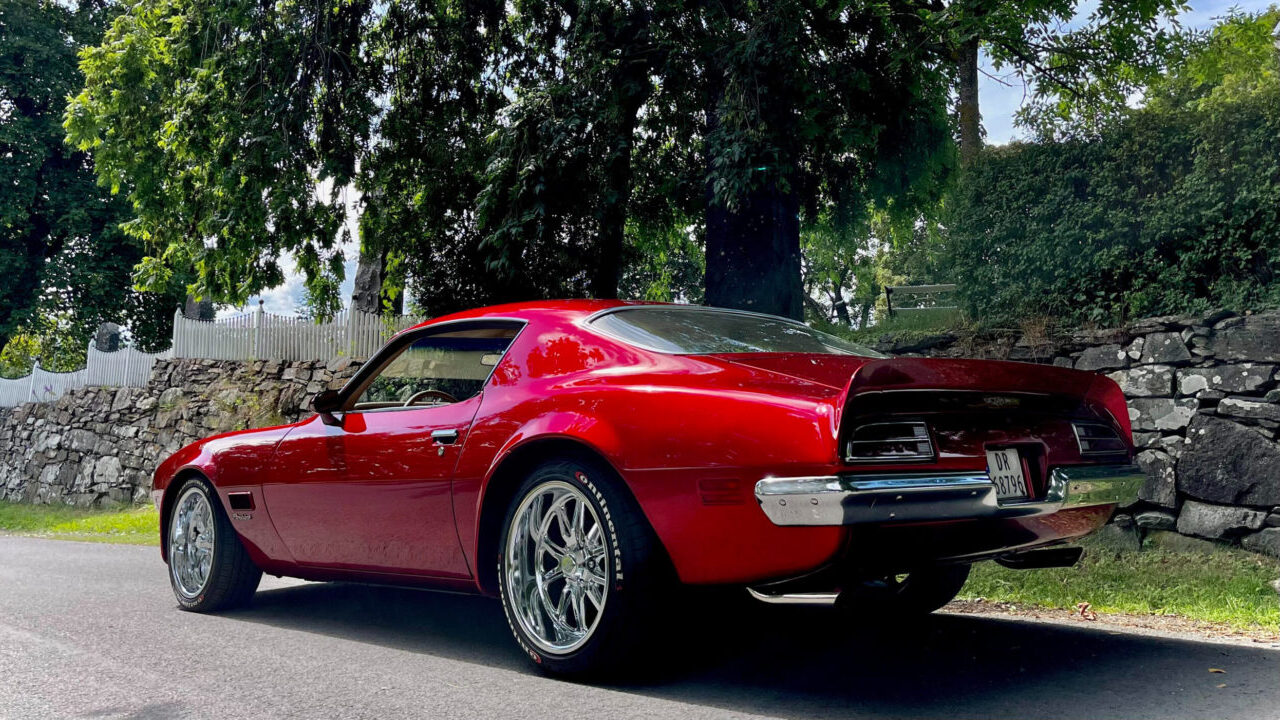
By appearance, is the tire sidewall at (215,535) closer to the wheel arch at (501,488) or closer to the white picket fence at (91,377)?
the wheel arch at (501,488)

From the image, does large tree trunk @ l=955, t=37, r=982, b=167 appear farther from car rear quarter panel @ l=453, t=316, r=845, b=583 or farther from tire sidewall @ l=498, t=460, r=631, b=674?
tire sidewall @ l=498, t=460, r=631, b=674

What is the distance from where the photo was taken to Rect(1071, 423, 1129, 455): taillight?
3881 millimetres

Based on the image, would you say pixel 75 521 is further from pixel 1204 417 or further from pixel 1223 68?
pixel 1223 68

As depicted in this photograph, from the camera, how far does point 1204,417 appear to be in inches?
285

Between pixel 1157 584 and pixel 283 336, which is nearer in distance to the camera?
pixel 1157 584

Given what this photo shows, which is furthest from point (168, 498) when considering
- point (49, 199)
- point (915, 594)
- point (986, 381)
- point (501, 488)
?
point (49, 199)

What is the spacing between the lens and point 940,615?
5285mm

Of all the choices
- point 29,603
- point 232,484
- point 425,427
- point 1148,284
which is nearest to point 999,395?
point 425,427

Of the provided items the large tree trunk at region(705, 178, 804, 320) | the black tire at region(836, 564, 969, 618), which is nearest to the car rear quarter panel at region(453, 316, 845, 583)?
the black tire at region(836, 564, 969, 618)

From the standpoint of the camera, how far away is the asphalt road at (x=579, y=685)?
3502 millimetres

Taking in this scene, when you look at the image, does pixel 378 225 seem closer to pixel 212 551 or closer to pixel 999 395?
pixel 212 551

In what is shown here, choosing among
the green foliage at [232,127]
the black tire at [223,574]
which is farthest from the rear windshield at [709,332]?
the green foliage at [232,127]

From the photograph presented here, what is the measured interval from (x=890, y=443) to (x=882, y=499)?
235 millimetres

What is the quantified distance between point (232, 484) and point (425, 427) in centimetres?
158
